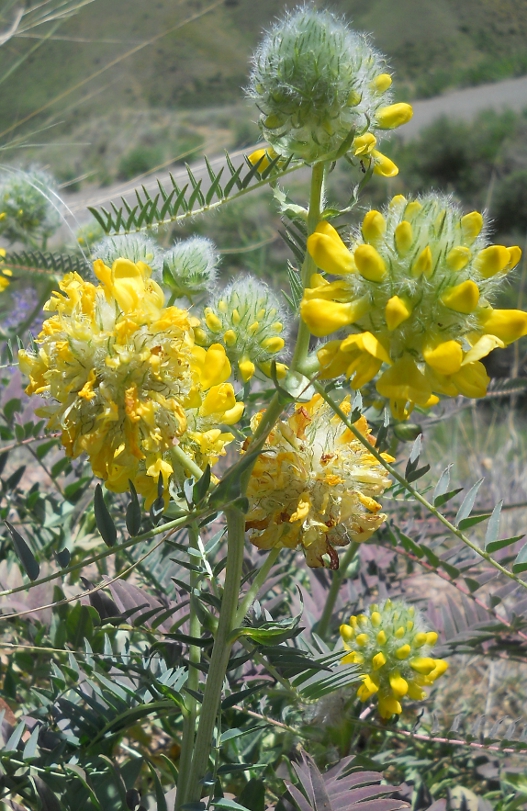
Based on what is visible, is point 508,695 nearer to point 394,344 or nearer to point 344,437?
point 344,437

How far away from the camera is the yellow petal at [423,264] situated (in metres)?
0.57

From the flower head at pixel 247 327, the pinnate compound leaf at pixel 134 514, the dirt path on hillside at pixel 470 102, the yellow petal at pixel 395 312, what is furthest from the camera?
the dirt path on hillside at pixel 470 102

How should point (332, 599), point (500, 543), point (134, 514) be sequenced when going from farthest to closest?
point (332, 599)
point (500, 543)
point (134, 514)

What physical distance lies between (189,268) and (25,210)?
40.6 inches

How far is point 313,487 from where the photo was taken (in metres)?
0.78

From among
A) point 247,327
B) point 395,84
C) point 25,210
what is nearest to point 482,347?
point 247,327

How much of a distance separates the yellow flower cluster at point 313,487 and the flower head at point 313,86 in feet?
0.99

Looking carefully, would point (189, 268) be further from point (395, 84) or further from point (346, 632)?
point (395, 84)

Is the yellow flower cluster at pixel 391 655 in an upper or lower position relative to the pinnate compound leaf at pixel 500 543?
lower

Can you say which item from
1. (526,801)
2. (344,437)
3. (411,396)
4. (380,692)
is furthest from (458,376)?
(526,801)

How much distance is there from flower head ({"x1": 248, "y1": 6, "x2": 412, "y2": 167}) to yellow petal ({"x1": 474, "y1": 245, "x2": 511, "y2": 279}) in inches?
6.3

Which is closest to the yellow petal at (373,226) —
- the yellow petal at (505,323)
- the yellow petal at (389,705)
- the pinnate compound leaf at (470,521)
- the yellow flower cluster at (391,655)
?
the yellow petal at (505,323)

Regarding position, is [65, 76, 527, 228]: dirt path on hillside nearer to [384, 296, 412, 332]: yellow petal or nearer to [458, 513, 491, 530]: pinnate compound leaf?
[458, 513, 491, 530]: pinnate compound leaf

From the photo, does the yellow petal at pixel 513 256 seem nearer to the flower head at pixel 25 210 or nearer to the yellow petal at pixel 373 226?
the yellow petal at pixel 373 226
